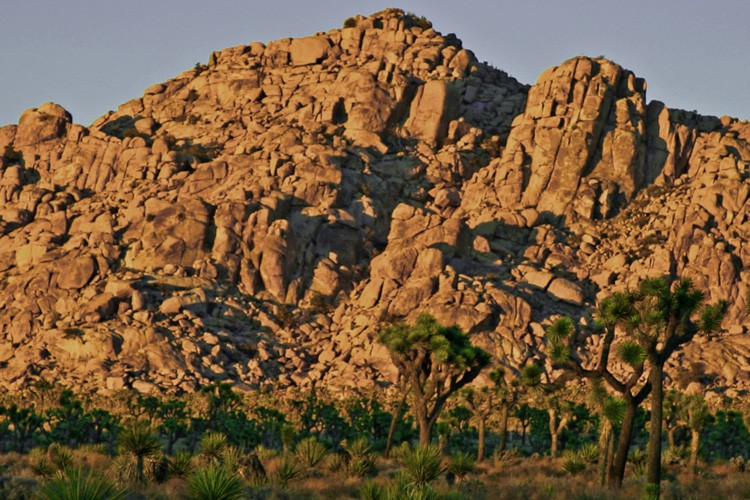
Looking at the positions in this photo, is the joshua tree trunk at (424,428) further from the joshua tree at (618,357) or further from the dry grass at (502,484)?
the joshua tree at (618,357)

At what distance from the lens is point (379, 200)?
103 meters

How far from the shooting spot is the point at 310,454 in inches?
1606

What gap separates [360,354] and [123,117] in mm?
53061

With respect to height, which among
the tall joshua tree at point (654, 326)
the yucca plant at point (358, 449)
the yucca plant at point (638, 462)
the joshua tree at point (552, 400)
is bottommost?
the yucca plant at point (358, 449)

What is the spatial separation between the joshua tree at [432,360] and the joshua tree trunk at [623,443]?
408 inches

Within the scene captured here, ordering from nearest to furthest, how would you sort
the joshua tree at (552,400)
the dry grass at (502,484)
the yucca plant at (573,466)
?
the dry grass at (502,484) < the joshua tree at (552,400) < the yucca plant at (573,466)

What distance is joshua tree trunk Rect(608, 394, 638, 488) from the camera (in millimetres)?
34188

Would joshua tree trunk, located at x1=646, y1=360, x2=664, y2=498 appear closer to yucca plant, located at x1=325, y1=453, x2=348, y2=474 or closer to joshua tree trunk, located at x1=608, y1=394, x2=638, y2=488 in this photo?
joshua tree trunk, located at x1=608, y1=394, x2=638, y2=488

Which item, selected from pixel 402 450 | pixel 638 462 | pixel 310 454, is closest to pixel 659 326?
pixel 402 450

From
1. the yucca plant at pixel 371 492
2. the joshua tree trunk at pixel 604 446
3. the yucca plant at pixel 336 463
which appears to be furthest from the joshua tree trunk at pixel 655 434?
the yucca plant at pixel 336 463

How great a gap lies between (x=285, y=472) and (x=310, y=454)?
232 inches

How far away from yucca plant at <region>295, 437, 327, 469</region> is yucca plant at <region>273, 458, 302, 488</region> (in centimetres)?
413

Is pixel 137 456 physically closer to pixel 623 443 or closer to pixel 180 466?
pixel 180 466

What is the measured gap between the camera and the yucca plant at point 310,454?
133 feet
